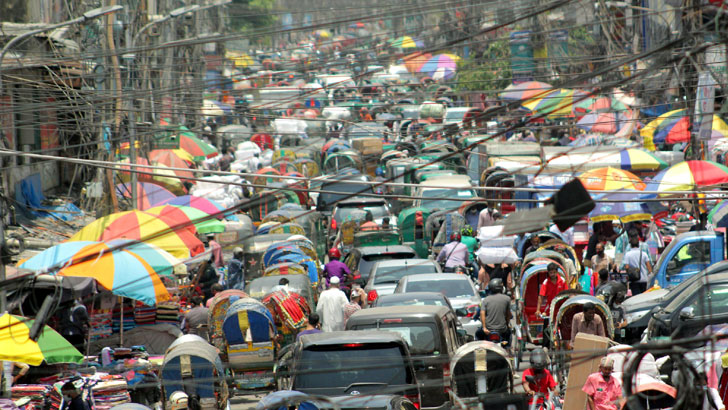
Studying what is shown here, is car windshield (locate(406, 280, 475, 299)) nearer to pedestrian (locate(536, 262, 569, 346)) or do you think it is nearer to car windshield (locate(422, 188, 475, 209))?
pedestrian (locate(536, 262, 569, 346))

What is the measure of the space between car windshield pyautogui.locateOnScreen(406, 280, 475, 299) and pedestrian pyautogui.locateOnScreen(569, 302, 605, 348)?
320cm

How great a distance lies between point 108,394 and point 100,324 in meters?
3.77

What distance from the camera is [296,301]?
15516mm

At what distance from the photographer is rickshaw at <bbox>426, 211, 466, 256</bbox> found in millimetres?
22203

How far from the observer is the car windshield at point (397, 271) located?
18000 millimetres

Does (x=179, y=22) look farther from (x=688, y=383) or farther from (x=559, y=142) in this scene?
(x=688, y=383)

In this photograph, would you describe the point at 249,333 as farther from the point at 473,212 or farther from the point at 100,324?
the point at 473,212

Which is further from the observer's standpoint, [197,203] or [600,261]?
[197,203]

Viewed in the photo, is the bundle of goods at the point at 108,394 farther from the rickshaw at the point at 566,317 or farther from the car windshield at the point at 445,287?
the car windshield at the point at 445,287

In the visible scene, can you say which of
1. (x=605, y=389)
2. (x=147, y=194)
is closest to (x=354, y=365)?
(x=605, y=389)

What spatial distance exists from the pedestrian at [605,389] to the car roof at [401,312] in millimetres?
2581

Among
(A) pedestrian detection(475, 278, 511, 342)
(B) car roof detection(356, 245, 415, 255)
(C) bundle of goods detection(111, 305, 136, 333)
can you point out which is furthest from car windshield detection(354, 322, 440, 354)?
(B) car roof detection(356, 245, 415, 255)

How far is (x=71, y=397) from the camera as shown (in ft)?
36.1

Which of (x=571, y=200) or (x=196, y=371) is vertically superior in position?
(x=571, y=200)
